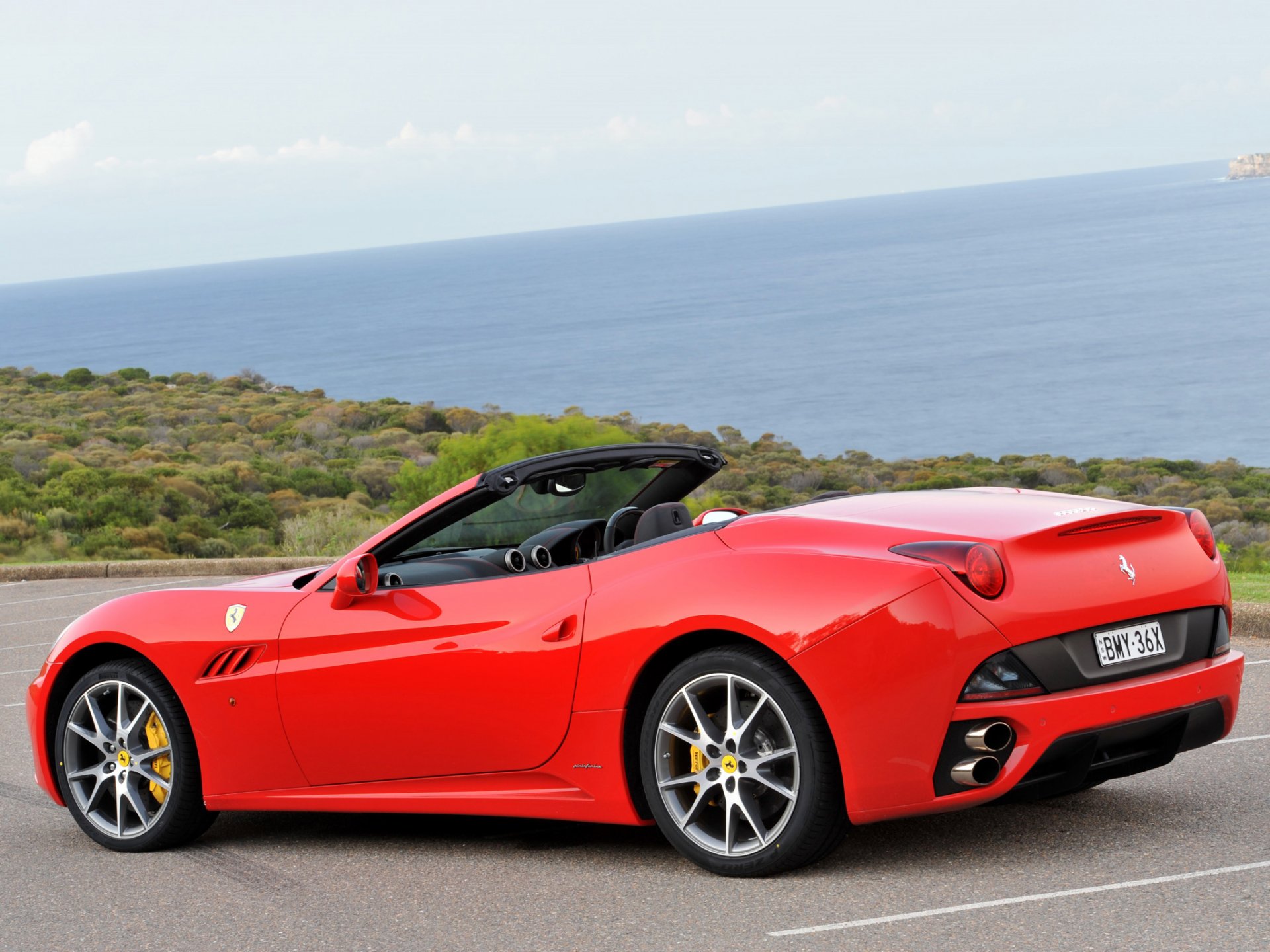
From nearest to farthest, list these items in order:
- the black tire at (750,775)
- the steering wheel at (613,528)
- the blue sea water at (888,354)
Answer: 1. the black tire at (750,775)
2. the steering wheel at (613,528)
3. the blue sea water at (888,354)

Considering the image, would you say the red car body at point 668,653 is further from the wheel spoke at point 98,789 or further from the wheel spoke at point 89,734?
the wheel spoke at point 98,789

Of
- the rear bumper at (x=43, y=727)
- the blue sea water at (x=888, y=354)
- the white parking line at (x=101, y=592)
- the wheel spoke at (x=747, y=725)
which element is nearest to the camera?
the wheel spoke at (x=747, y=725)

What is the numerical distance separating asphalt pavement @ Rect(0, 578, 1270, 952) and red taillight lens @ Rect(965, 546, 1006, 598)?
865mm

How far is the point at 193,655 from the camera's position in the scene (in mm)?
5410

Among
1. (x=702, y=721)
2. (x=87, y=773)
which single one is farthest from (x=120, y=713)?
(x=702, y=721)

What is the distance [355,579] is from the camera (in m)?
5.01

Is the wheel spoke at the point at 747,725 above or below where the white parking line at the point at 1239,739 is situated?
above

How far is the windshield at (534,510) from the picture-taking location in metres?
5.26

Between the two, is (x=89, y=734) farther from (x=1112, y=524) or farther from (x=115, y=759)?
(x=1112, y=524)

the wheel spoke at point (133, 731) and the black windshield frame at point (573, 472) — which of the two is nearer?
the black windshield frame at point (573, 472)

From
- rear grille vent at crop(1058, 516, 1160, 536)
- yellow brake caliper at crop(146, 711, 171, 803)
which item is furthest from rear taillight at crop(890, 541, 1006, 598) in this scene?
yellow brake caliper at crop(146, 711, 171, 803)

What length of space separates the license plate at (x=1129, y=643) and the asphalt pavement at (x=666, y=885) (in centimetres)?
63

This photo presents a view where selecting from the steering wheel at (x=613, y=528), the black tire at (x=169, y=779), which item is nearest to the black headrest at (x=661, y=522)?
the steering wheel at (x=613, y=528)

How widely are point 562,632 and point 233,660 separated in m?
1.47
